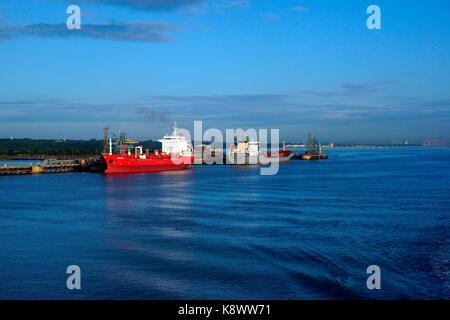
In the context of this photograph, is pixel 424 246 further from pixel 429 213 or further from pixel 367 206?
pixel 367 206

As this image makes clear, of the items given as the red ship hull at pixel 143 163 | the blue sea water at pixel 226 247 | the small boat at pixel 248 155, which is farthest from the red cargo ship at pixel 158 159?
the blue sea water at pixel 226 247

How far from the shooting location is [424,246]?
14453 mm

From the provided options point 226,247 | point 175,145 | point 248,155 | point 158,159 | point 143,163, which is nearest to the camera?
point 226,247

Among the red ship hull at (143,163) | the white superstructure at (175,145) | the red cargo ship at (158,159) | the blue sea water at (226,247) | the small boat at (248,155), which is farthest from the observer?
the small boat at (248,155)

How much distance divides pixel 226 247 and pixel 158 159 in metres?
41.7

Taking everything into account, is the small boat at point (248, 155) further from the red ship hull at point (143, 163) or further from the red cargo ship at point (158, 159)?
the red ship hull at point (143, 163)

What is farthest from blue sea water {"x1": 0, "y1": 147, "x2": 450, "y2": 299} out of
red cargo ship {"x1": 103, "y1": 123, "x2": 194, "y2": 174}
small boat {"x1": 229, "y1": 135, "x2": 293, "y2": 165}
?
small boat {"x1": 229, "y1": 135, "x2": 293, "y2": 165}

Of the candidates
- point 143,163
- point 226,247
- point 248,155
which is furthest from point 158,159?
point 226,247

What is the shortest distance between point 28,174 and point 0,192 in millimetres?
18217

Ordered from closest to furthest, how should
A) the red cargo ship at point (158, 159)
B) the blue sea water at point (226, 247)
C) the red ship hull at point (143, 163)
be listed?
the blue sea water at point (226, 247), the red ship hull at point (143, 163), the red cargo ship at point (158, 159)

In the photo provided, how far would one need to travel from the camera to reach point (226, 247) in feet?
48.9

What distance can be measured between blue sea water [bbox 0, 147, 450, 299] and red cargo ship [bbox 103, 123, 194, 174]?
22.1 m

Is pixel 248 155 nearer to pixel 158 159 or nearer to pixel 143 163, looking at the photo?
pixel 158 159

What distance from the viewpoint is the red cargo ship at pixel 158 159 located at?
165 feet
